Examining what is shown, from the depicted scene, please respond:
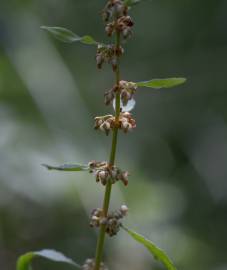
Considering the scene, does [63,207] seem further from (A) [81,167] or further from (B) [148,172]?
(A) [81,167]

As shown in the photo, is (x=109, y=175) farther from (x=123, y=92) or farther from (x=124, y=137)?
(x=124, y=137)

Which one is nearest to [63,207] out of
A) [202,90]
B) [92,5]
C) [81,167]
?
[202,90]

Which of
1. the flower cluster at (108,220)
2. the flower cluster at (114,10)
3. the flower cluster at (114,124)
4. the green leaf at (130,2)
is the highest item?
the green leaf at (130,2)

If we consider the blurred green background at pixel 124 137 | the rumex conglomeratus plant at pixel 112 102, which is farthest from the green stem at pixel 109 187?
the blurred green background at pixel 124 137

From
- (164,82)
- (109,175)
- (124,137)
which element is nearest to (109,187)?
(109,175)

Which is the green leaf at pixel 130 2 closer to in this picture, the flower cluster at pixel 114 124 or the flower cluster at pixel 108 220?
the flower cluster at pixel 114 124

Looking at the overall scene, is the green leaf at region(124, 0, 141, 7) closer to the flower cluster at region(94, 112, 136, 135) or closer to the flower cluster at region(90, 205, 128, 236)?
the flower cluster at region(94, 112, 136, 135)
